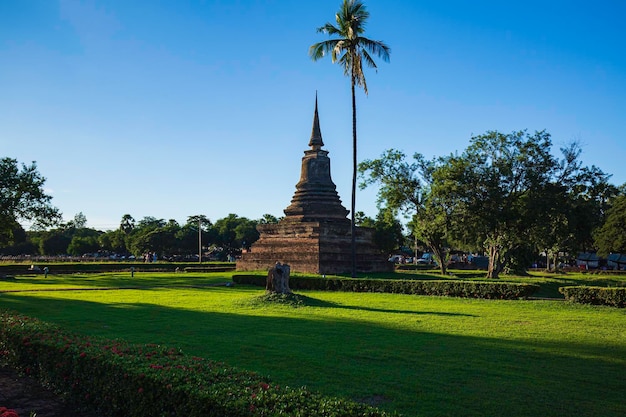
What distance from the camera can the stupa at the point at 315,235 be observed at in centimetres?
3462

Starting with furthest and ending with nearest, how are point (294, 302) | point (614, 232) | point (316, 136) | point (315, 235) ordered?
1. point (614, 232)
2. point (316, 136)
3. point (315, 235)
4. point (294, 302)

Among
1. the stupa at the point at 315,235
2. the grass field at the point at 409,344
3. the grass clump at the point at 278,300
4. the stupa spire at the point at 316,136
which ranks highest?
the stupa spire at the point at 316,136

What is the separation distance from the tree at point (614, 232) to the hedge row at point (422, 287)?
110ft

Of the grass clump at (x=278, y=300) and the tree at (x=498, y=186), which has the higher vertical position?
the tree at (x=498, y=186)

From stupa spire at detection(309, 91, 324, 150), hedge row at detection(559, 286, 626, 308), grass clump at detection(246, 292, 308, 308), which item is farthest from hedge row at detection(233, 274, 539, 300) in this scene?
stupa spire at detection(309, 91, 324, 150)

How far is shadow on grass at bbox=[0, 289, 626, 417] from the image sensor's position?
702 cm

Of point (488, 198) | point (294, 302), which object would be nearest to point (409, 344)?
point (294, 302)

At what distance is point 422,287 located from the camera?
77.3 feet

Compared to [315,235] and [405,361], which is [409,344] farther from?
[315,235]

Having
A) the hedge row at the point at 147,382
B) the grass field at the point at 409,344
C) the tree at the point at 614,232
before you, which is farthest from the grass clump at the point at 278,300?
the tree at the point at 614,232

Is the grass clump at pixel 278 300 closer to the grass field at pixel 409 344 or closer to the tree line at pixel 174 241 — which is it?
the grass field at pixel 409 344

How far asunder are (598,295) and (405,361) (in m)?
13.4

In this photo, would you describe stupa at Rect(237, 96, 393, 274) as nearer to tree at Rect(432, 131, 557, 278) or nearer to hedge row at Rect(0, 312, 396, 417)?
tree at Rect(432, 131, 557, 278)

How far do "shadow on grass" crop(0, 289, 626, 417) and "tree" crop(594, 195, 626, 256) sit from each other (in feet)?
144
